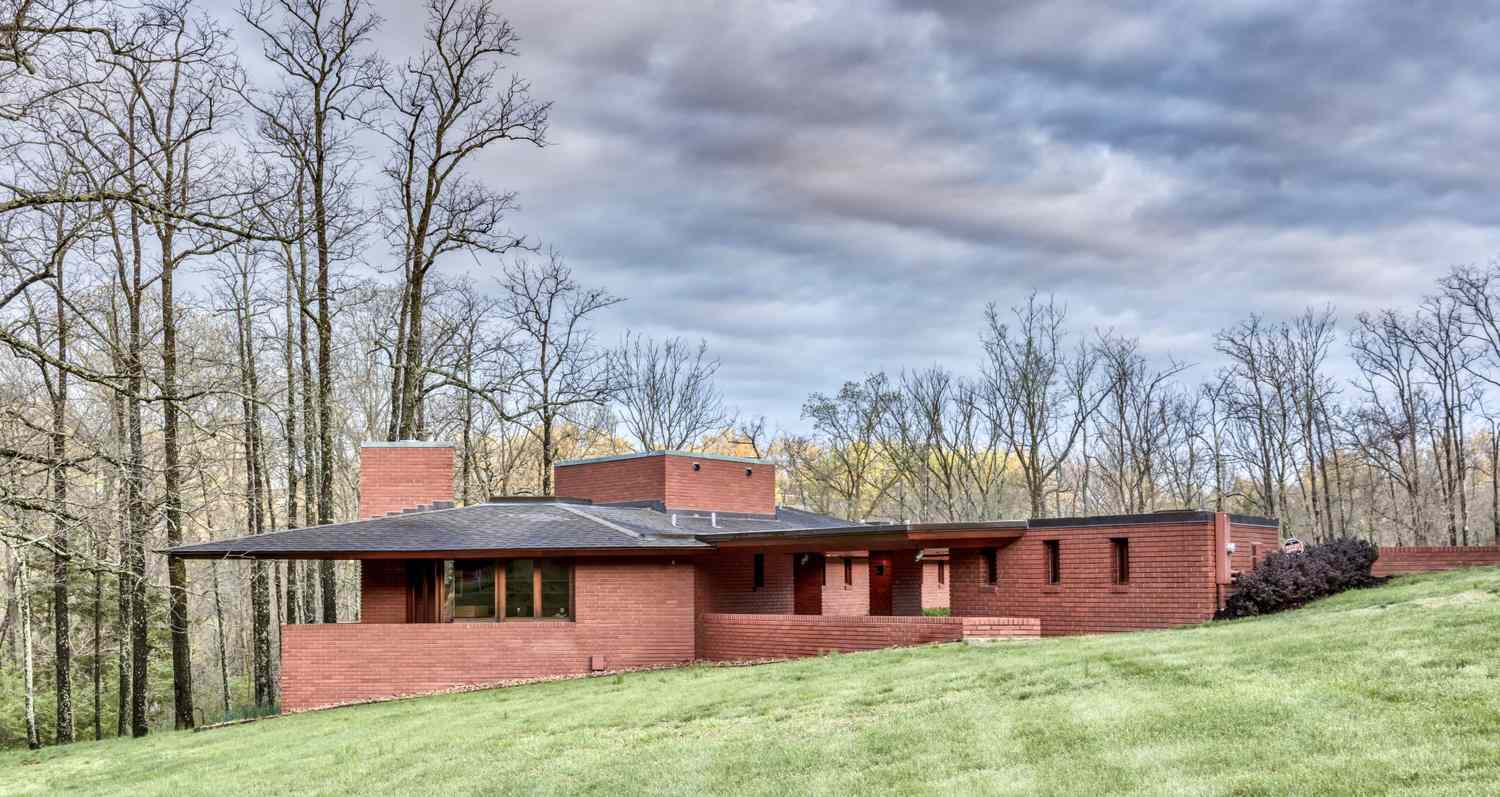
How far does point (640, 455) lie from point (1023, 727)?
19.0 m

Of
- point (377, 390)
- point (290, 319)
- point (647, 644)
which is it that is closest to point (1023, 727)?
point (647, 644)

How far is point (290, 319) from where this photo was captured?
3125 centimetres

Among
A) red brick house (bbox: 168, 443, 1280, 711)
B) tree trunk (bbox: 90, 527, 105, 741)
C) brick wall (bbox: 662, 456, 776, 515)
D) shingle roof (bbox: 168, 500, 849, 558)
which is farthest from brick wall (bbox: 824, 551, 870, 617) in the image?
tree trunk (bbox: 90, 527, 105, 741)

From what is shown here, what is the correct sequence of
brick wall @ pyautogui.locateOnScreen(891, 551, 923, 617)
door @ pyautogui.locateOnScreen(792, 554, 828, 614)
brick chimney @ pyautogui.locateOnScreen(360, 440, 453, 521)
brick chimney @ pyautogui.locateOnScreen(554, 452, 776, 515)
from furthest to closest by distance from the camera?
1. brick chimney @ pyautogui.locateOnScreen(554, 452, 776, 515)
2. brick wall @ pyautogui.locateOnScreen(891, 551, 923, 617)
3. brick chimney @ pyautogui.locateOnScreen(360, 440, 453, 521)
4. door @ pyautogui.locateOnScreen(792, 554, 828, 614)

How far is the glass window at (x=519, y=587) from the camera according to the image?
71.9 feet

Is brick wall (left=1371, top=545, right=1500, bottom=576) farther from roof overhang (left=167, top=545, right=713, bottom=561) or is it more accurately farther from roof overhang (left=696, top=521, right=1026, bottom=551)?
roof overhang (left=167, top=545, right=713, bottom=561)

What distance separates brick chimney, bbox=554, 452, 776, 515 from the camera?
27344 mm

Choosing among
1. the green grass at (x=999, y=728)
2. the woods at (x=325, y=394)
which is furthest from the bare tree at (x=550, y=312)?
the green grass at (x=999, y=728)

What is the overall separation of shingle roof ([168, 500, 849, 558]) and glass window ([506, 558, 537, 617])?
2.25 feet

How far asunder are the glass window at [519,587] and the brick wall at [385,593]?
242cm

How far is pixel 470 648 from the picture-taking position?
21031 mm

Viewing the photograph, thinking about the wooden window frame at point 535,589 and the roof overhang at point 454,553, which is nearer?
the roof overhang at point 454,553

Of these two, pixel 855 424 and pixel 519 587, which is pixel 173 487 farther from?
pixel 855 424

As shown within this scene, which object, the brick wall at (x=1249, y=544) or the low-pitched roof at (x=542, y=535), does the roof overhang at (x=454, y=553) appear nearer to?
the low-pitched roof at (x=542, y=535)
